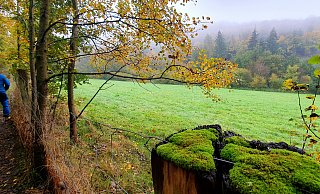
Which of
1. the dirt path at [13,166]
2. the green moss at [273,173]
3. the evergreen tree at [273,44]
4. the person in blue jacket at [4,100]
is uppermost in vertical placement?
the evergreen tree at [273,44]

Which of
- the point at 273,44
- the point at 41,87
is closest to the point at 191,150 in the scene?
the point at 41,87

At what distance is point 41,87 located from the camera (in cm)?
337

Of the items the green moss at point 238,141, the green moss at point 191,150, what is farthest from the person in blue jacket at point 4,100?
the green moss at point 238,141

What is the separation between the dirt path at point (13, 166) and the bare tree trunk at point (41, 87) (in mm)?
300

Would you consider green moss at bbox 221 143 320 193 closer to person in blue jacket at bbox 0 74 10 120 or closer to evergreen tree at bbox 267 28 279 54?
person in blue jacket at bbox 0 74 10 120

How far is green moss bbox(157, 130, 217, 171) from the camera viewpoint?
99 cm

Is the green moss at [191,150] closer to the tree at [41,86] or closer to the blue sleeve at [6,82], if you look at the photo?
the tree at [41,86]

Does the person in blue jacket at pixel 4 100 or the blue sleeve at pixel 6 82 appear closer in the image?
the person in blue jacket at pixel 4 100

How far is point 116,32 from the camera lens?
4.52m

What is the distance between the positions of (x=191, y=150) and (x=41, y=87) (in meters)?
3.16

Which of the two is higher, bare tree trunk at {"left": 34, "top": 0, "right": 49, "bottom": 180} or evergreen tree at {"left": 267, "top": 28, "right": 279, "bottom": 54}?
evergreen tree at {"left": 267, "top": 28, "right": 279, "bottom": 54}

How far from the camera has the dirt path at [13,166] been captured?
Answer: 3338 millimetres

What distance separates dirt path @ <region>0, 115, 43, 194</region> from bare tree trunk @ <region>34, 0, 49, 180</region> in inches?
11.8

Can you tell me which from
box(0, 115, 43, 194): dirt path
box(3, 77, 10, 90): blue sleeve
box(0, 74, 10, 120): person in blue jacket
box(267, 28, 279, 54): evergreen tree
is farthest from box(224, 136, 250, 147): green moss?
box(267, 28, 279, 54): evergreen tree
